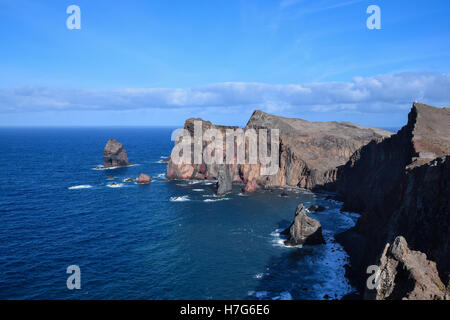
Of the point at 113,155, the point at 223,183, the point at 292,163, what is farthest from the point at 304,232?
the point at 113,155

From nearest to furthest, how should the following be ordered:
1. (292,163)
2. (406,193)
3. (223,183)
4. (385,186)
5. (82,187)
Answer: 1. (406,193)
2. (385,186)
3. (223,183)
4. (82,187)
5. (292,163)

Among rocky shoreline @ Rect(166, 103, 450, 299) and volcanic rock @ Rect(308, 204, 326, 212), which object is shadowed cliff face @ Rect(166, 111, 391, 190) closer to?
rocky shoreline @ Rect(166, 103, 450, 299)

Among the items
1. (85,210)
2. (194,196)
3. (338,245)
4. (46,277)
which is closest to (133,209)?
(85,210)

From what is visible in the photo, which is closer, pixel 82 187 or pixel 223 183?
pixel 223 183

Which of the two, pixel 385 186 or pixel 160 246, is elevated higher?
pixel 385 186

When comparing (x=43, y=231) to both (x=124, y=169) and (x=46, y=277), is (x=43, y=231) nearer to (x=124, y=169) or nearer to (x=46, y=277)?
(x=46, y=277)

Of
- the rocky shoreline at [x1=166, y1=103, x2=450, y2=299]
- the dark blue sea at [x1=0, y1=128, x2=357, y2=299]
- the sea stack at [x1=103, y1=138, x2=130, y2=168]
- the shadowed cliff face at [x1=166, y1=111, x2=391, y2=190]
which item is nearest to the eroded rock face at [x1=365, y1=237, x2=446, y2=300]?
the rocky shoreline at [x1=166, y1=103, x2=450, y2=299]

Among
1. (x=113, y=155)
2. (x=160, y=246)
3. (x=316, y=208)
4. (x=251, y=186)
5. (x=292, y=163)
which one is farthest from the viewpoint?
(x=113, y=155)

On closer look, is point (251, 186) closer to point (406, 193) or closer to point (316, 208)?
point (316, 208)

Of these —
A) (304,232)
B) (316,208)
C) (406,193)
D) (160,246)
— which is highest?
(406,193)
